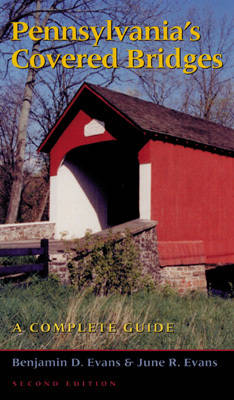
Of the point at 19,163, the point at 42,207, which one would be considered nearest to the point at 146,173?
the point at 19,163

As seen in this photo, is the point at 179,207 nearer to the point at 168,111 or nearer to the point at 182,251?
the point at 182,251

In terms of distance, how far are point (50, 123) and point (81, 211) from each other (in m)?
11.9

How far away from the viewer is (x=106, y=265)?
28.9 ft

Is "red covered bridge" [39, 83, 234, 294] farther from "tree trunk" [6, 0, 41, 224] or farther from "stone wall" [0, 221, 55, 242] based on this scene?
"tree trunk" [6, 0, 41, 224]

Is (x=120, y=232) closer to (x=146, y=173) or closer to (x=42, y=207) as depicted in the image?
(x=146, y=173)

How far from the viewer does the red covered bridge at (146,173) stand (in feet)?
37.6

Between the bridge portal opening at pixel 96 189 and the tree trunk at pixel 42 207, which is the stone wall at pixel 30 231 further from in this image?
the tree trunk at pixel 42 207

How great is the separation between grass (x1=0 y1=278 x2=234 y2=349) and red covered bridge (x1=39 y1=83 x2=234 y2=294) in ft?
15.6

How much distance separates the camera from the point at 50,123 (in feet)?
82.6

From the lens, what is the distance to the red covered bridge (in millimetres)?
11453

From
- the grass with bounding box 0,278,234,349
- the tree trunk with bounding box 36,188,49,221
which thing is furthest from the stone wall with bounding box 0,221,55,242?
the tree trunk with bounding box 36,188,49,221

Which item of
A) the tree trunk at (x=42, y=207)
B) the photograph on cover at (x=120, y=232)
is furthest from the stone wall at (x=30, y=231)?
the tree trunk at (x=42, y=207)

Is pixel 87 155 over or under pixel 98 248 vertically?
over
